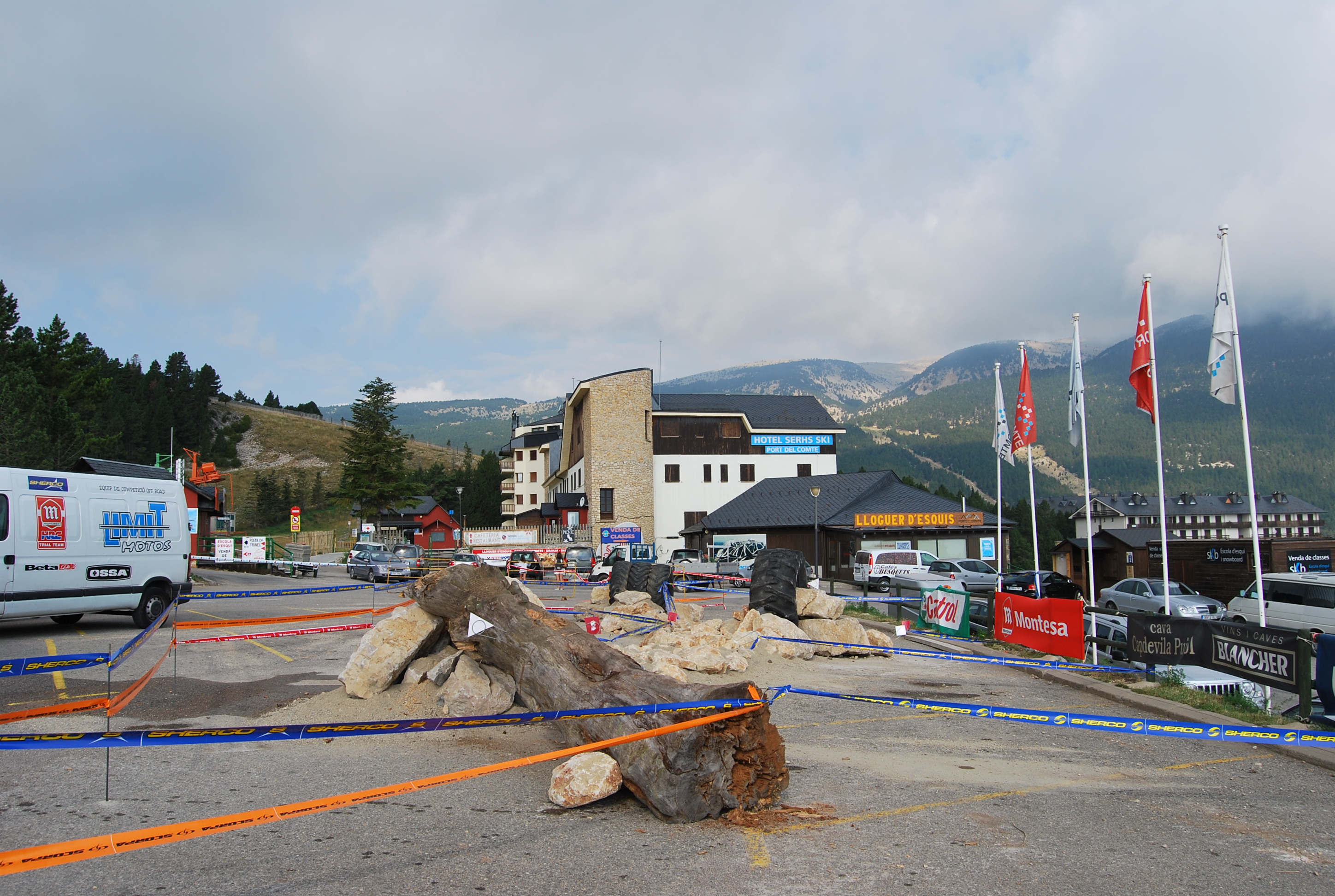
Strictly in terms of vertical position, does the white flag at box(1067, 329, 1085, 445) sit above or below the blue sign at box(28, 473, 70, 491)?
above

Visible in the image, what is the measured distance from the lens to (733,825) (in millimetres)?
5477

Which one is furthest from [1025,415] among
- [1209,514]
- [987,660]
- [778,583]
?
[1209,514]

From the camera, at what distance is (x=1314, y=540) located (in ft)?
112

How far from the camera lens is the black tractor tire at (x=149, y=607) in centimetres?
1515

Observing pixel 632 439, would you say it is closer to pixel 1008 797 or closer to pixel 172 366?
pixel 1008 797

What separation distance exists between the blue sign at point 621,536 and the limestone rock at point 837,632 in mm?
38535

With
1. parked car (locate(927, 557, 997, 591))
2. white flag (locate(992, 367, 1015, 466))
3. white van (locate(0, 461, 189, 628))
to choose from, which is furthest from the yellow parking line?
parked car (locate(927, 557, 997, 591))

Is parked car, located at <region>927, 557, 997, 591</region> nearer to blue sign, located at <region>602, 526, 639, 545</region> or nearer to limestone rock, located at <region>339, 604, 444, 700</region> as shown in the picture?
blue sign, located at <region>602, 526, 639, 545</region>

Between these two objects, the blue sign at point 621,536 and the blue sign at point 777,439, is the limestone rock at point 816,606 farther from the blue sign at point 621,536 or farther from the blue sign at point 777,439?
the blue sign at point 777,439

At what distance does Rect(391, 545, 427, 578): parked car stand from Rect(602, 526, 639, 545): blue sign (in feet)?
39.4

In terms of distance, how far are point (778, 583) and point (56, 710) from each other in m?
11.6

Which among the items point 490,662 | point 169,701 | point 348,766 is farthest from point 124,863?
point 169,701

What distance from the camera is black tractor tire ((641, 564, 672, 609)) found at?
21.3 meters

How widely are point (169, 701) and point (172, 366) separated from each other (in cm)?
12796
